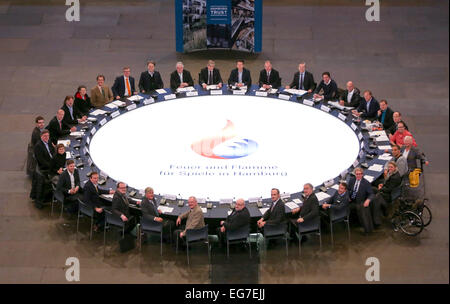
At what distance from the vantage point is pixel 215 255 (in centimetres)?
1353

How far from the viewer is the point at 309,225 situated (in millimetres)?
13383

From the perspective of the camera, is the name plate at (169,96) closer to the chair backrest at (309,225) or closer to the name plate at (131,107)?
the name plate at (131,107)

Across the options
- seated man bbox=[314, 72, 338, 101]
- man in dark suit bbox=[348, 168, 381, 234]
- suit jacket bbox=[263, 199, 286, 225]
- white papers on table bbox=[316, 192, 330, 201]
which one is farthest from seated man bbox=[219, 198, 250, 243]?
seated man bbox=[314, 72, 338, 101]

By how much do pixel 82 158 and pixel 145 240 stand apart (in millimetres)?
2125

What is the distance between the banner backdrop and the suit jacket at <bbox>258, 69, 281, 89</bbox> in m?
2.85

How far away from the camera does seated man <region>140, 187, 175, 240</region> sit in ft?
43.6

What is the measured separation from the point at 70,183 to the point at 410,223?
19.4ft

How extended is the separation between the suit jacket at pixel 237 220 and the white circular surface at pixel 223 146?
0.85 metres

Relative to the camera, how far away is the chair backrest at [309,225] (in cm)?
1334

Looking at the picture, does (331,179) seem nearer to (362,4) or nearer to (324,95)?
(324,95)

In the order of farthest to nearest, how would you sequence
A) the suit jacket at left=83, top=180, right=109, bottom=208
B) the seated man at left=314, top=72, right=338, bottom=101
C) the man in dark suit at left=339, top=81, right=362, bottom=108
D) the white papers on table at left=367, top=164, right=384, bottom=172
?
the seated man at left=314, top=72, right=338, bottom=101 → the man in dark suit at left=339, top=81, right=362, bottom=108 → the white papers on table at left=367, top=164, right=384, bottom=172 → the suit jacket at left=83, top=180, right=109, bottom=208

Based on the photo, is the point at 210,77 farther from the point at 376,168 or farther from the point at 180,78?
the point at 376,168

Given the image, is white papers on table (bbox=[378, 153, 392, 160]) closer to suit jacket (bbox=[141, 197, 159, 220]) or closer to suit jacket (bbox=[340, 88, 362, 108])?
suit jacket (bbox=[340, 88, 362, 108])

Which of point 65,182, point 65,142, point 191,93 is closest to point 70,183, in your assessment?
point 65,182
